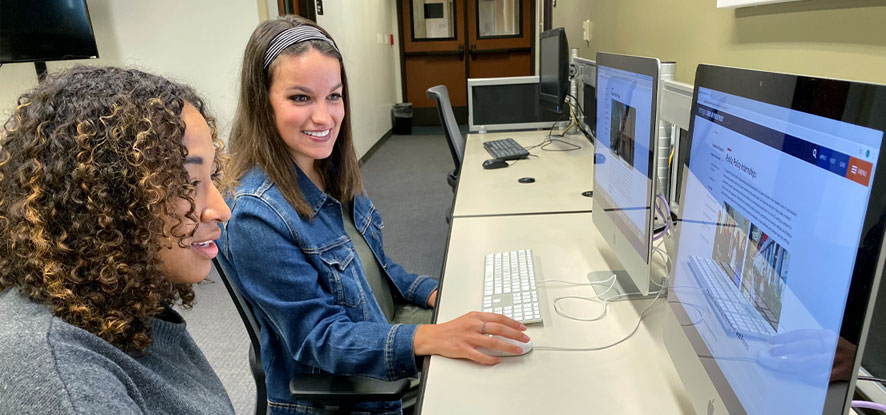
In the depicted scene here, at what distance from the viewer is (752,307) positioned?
22.5 inches

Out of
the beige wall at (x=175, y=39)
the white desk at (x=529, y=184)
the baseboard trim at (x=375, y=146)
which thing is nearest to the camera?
the white desk at (x=529, y=184)

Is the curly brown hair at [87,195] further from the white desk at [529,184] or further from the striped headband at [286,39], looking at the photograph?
the white desk at [529,184]

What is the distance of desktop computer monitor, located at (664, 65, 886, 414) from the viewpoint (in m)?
0.40

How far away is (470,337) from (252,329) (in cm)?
45

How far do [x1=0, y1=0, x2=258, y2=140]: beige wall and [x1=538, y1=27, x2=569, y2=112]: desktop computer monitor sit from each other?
1641 mm

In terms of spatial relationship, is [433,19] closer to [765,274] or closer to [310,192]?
[310,192]

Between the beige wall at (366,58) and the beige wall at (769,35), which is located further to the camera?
the beige wall at (366,58)

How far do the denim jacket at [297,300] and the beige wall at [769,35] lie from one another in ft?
3.12

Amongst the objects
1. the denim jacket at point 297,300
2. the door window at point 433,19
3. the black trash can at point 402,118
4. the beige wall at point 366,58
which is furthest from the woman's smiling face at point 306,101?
the door window at point 433,19

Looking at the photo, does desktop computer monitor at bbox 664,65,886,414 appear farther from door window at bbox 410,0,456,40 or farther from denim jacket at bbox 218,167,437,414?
door window at bbox 410,0,456,40

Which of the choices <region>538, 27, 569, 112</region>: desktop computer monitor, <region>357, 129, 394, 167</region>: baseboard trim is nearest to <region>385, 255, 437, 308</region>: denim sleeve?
<region>538, 27, 569, 112</region>: desktop computer monitor

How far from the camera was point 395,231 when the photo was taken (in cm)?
362

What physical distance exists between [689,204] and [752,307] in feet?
0.71

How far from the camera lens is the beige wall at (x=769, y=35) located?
0.97 metres
